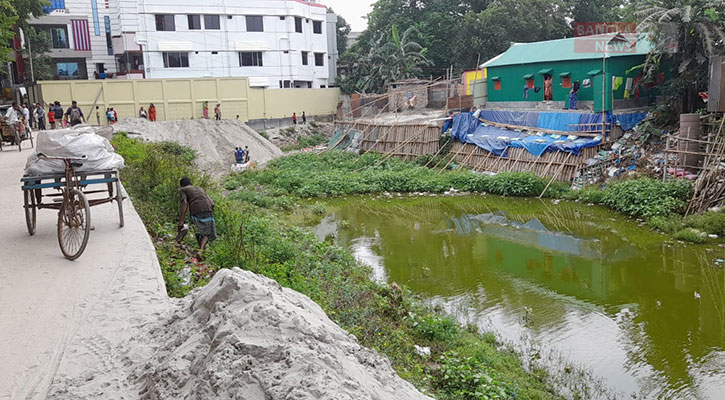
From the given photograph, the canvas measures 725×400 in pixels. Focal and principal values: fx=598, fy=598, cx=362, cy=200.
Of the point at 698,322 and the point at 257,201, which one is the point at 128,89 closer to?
the point at 257,201

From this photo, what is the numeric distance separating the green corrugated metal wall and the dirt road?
63.3 ft

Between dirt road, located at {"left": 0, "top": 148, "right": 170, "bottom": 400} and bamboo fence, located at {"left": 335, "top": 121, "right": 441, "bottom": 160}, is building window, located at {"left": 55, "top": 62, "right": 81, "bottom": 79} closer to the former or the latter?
bamboo fence, located at {"left": 335, "top": 121, "right": 441, "bottom": 160}

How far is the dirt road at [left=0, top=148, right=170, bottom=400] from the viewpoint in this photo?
4699 mm

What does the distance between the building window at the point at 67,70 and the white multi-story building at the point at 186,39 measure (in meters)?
0.06

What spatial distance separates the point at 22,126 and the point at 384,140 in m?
15.2

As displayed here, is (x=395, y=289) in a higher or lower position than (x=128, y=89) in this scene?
lower

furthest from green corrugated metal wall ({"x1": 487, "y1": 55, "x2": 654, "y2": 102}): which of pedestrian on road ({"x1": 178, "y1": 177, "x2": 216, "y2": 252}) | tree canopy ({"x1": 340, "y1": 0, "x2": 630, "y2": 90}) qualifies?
pedestrian on road ({"x1": 178, "y1": 177, "x2": 216, "y2": 252})

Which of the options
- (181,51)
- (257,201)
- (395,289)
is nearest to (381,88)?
(181,51)

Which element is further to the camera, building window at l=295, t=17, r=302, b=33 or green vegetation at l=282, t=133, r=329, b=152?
building window at l=295, t=17, r=302, b=33

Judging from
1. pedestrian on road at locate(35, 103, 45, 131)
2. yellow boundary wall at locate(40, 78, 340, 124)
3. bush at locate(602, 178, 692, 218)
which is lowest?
bush at locate(602, 178, 692, 218)

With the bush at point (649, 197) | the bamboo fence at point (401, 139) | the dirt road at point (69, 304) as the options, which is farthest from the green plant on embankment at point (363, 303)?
the bamboo fence at point (401, 139)

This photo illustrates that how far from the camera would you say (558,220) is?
17.0 metres

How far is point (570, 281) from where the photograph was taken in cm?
1184

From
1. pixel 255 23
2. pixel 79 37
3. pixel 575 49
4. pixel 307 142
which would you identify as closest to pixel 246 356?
pixel 575 49
